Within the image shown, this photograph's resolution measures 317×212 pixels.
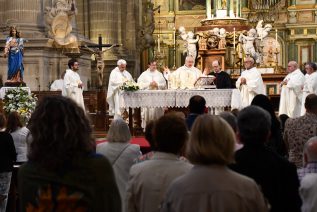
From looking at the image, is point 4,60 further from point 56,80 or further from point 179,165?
point 179,165

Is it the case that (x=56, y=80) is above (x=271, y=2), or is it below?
below

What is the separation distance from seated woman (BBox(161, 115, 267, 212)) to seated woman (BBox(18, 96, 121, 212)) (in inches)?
15.8

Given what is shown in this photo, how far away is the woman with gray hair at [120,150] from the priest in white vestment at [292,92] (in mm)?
10992

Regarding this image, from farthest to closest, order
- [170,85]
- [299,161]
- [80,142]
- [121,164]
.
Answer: [170,85], [299,161], [121,164], [80,142]

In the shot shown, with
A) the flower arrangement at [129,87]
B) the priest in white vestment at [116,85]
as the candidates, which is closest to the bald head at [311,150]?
the flower arrangement at [129,87]

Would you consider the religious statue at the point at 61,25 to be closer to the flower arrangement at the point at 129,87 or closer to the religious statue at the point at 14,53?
the religious statue at the point at 14,53

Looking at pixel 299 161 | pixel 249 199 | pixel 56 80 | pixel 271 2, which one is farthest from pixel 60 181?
pixel 271 2

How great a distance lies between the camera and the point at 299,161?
Answer: 293 inches

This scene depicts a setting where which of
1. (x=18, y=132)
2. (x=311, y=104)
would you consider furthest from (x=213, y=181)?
(x=18, y=132)

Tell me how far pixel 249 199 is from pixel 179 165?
2.92 ft

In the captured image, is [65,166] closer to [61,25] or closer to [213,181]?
[213,181]

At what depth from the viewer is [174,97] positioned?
53.2ft

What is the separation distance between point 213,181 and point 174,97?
1250cm

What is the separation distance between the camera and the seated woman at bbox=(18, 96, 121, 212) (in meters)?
3.55
